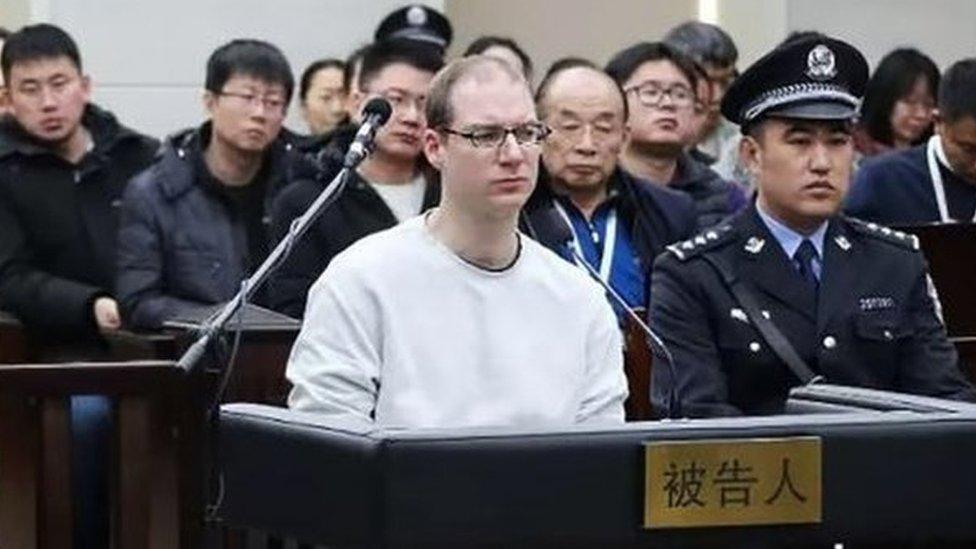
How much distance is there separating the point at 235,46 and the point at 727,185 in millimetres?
1699

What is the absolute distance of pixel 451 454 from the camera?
13.8 feet

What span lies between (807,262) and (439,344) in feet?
4.66

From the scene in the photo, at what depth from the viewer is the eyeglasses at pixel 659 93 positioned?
9.77m

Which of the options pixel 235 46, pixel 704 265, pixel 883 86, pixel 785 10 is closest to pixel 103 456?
pixel 704 265

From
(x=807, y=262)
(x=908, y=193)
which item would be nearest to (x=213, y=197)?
(x=908, y=193)

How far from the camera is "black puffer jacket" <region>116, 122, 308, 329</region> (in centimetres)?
942

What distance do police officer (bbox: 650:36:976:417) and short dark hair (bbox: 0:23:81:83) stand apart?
374cm

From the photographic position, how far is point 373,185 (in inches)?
343

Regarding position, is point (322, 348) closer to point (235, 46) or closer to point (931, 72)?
point (235, 46)

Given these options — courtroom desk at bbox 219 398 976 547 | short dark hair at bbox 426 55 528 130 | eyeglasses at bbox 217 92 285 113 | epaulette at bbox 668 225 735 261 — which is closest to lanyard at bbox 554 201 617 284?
epaulette at bbox 668 225 735 261

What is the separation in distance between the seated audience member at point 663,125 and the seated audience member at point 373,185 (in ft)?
2.63

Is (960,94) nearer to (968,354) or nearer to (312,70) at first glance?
(968,354)

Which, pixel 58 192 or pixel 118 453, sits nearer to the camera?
pixel 118 453

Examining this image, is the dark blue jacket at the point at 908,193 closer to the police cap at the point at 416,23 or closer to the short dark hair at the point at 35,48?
the short dark hair at the point at 35,48
